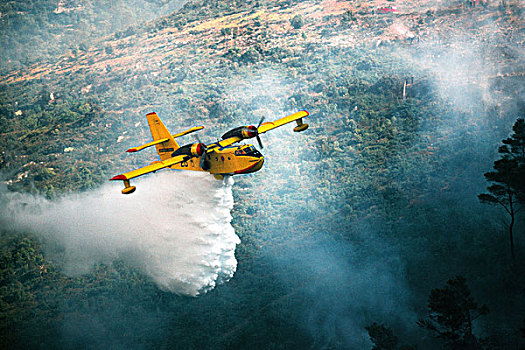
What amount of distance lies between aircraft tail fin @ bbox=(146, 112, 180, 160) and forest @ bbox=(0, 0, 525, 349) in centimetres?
1221

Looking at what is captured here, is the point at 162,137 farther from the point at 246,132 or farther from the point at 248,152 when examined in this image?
the point at 248,152

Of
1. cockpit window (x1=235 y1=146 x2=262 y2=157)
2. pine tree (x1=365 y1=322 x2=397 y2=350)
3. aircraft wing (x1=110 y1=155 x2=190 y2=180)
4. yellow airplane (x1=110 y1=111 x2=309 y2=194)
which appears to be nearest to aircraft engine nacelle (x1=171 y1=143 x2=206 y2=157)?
yellow airplane (x1=110 y1=111 x2=309 y2=194)

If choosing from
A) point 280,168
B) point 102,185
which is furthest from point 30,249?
point 280,168

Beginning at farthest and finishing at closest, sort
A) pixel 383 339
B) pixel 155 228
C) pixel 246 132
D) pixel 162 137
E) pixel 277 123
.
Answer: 1. pixel 155 228
2. pixel 162 137
3. pixel 277 123
4. pixel 246 132
5. pixel 383 339

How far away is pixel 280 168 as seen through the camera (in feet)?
239

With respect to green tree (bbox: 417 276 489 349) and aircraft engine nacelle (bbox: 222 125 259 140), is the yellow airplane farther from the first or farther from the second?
green tree (bbox: 417 276 489 349)

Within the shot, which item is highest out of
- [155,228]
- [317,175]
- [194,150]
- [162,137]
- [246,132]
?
[246,132]

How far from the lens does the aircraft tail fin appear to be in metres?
44.8

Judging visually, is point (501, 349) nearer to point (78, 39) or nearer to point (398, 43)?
point (398, 43)

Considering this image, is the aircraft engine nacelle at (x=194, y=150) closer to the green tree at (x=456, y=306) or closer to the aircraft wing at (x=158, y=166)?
the aircraft wing at (x=158, y=166)

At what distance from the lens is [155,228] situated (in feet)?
157

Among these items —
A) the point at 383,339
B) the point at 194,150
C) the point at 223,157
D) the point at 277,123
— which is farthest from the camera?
the point at 277,123

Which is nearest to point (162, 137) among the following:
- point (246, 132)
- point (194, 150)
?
point (194, 150)

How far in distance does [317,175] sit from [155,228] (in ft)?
97.0
